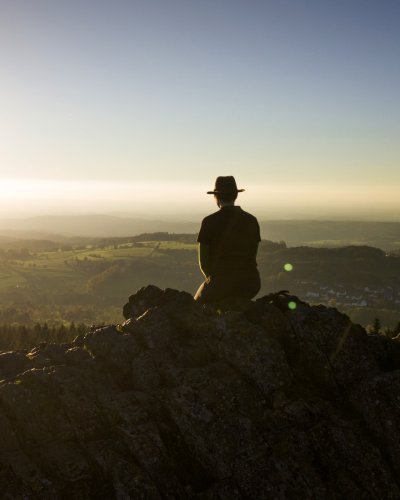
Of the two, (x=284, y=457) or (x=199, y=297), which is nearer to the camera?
(x=284, y=457)

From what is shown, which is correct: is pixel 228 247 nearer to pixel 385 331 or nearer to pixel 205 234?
pixel 205 234

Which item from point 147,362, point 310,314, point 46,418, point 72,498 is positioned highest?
point 310,314

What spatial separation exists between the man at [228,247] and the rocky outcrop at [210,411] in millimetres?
1251

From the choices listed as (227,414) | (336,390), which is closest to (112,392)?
(227,414)

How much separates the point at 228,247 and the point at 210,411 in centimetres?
657

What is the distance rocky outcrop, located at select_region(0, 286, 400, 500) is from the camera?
11617mm

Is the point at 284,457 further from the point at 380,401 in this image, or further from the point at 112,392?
the point at 112,392

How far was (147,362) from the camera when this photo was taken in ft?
49.3

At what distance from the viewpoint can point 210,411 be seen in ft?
42.8

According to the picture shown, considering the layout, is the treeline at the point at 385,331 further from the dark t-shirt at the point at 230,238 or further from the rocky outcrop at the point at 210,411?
the dark t-shirt at the point at 230,238

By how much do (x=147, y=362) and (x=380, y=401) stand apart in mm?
7768

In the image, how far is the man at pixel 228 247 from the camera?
664 inches

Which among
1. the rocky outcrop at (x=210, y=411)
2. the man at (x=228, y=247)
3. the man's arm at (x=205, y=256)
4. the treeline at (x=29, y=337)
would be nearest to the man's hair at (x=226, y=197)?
the man at (x=228, y=247)

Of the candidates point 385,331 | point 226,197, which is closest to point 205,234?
point 226,197
